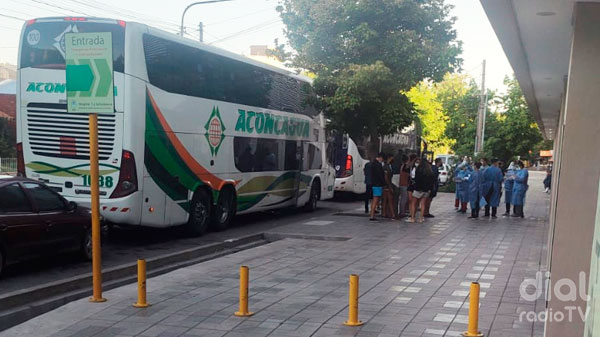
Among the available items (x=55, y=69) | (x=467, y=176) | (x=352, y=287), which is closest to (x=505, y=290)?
(x=352, y=287)

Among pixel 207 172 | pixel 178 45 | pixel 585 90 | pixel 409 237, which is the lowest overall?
pixel 409 237

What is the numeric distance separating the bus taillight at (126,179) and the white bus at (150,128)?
0.06 ft

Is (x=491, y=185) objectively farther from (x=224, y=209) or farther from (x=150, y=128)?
(x=150, y=128)

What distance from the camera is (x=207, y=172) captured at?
14883mm

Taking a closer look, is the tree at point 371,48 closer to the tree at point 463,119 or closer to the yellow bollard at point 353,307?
the yellow bollard at point 353,307

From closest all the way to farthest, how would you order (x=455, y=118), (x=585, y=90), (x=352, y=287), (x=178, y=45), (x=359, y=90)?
1. (x=585, y=90)
2. (x=352, y=287)
3. (x=178, y=45)
4. (x=359, y=90)
5. (x=455, y=118)

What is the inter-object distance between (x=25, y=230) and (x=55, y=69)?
13.6 ft

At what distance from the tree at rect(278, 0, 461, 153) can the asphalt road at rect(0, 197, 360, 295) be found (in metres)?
3.92

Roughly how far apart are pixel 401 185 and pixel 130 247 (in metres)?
8.63

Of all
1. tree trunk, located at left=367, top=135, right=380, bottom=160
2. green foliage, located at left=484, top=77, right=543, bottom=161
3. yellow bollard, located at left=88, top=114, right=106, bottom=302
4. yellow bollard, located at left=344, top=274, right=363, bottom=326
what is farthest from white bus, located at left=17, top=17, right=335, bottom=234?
green foliage, located at left=484, top=77, right=543, bottom=161

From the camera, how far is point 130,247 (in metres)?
13.0

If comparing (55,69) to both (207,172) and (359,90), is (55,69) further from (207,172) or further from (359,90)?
(359,90)

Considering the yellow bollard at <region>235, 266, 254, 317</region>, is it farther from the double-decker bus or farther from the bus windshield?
the double-decker bus

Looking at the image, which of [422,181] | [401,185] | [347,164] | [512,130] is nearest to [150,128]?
[422,181]
